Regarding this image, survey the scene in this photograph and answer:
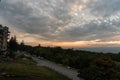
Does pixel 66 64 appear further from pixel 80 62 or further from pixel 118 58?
pixel 118 58

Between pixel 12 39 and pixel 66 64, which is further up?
pixel 12 39

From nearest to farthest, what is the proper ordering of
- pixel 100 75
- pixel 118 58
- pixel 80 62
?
pixel 100 75
pixel 80 62
pixel 118 58

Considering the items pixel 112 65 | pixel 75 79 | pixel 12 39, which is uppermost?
pixel 12 39

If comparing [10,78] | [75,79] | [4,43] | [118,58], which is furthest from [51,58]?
[10,78]

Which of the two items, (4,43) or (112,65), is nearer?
(112,65)

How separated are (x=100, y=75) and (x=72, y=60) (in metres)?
62.5

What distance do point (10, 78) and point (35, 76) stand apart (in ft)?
21.3

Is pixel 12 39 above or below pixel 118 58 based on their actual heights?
above

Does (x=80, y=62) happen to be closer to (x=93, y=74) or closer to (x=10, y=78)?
(x=10, y=78)

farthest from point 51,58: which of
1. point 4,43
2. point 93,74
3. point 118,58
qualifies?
point 93,74

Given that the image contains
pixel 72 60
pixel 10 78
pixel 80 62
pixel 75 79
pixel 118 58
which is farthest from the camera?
pixel 118 58

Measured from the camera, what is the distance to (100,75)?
4516cm

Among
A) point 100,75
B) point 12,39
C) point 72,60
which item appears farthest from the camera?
point 12,39

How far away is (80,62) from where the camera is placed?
9631 cm
